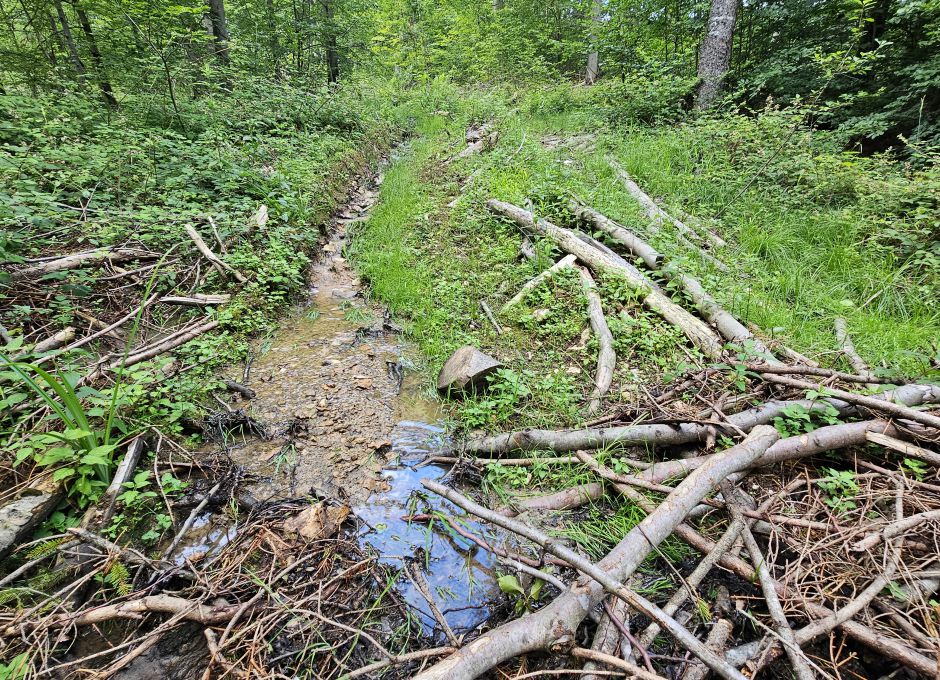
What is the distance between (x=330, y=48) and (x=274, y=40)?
1.38 metres

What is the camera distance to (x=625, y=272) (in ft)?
14.9

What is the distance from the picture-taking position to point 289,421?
3.35 metres

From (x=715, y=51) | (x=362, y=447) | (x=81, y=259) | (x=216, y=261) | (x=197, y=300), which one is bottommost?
(x=362, y=447)

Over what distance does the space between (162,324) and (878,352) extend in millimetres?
6150

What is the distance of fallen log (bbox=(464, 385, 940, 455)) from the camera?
101 inches

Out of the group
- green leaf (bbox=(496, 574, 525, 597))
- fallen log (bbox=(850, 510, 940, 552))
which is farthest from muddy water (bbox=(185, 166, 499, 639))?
fallen log (bbox=(850, 510, 940, 552))

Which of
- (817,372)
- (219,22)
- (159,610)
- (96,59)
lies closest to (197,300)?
(159,610)

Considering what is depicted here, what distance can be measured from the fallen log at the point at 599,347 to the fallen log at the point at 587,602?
118cm

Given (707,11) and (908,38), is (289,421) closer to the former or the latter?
(908,38)

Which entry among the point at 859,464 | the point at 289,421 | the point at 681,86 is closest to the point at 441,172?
the point at 681,86

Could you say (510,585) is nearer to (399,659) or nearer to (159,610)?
Answer: (399,659)

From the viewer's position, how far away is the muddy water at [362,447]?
7.63 ft

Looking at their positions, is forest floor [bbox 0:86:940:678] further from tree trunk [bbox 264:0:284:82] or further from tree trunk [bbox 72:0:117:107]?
tree trunk [bbox 264:0:284:82]

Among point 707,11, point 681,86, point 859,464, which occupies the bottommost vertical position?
point 859,464
